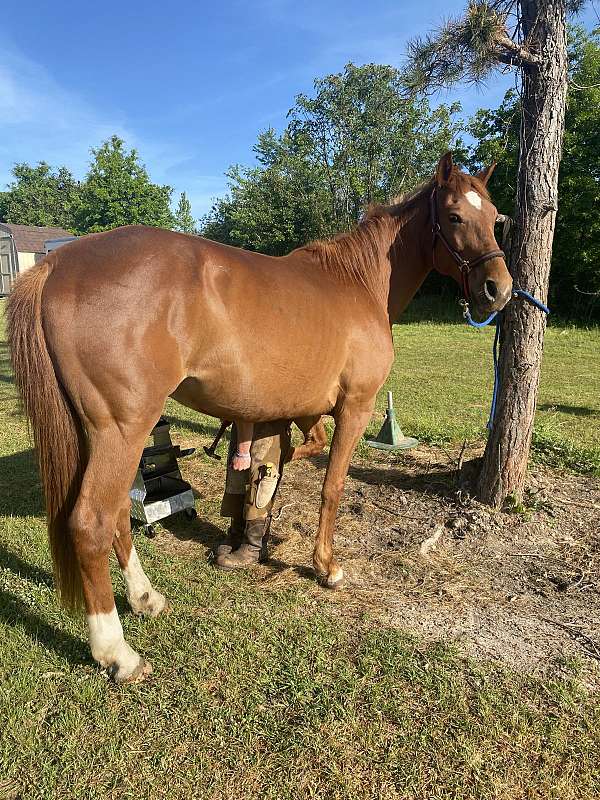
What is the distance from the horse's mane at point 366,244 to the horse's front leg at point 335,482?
33.4 inches

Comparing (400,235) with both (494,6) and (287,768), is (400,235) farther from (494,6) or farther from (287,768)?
(287,768)

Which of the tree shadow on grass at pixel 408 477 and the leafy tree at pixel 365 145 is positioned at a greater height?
the leafy tree at pixel 365 145

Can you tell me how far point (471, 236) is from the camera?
2.99 meters

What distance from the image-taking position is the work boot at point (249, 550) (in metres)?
3.44

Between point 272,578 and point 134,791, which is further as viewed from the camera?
point 272,578

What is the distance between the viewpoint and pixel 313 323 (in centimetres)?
282

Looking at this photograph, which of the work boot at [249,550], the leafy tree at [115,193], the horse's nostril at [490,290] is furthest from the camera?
the leafy tree at [115,193]

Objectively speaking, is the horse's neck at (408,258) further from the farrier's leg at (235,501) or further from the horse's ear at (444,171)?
the farrier's leg at (235,501)

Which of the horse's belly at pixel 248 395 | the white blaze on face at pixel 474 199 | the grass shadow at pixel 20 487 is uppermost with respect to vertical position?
the white blaze on face at pixel 474 199

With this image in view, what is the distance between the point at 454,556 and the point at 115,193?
3524cm

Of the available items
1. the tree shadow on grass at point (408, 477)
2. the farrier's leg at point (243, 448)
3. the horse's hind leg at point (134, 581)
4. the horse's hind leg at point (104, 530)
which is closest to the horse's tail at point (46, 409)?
the horse's hind leg at point (104, 530)

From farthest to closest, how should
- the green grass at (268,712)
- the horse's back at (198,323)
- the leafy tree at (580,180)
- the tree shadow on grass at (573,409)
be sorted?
the leafy tree at (580,180) < the tree shadow on grass at (573,409) < the horse's back at (198,323) < the green grass at (268,712)

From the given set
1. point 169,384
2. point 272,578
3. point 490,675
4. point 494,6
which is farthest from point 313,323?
point 494,6

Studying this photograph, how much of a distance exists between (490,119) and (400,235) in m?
21.2
